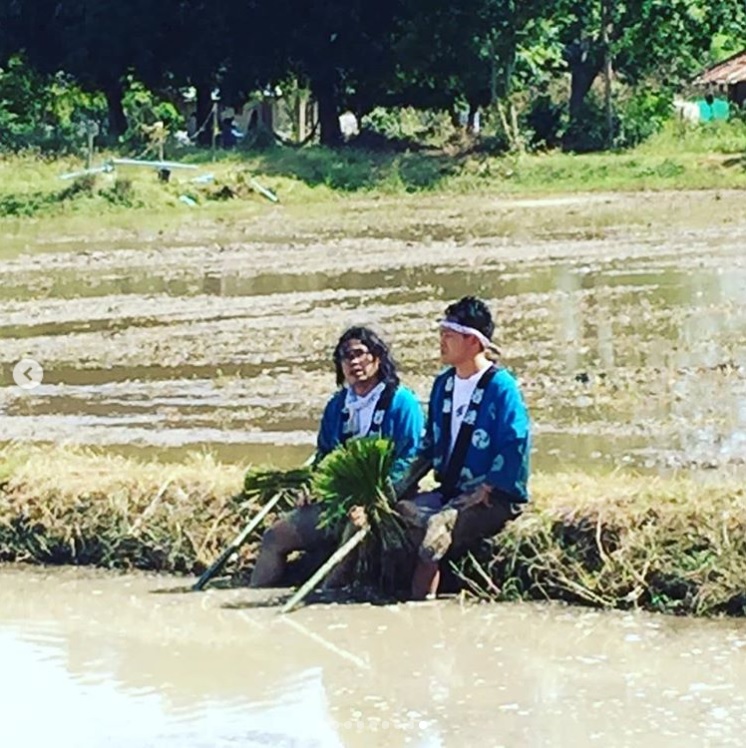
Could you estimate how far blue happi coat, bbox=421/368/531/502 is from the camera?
7.48 meters

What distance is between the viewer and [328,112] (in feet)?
156

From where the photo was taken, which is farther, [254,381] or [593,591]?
[254,381]

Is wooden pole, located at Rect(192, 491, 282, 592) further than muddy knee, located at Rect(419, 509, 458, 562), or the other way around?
wooden pole, located at Rect(192, 491, 282, 592)

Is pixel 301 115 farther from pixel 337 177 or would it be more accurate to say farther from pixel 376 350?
pixel 376 350

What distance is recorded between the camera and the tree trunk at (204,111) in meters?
48.7

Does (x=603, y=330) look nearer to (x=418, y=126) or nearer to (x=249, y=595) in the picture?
(x=249, y=595)

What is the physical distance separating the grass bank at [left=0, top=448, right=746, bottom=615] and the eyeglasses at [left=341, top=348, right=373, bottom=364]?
917 millimetres

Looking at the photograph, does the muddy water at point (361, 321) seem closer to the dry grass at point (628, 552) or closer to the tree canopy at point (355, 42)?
the dry grass at point (628, 552)

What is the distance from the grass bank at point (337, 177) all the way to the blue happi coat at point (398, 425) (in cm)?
2347

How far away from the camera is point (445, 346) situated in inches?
300

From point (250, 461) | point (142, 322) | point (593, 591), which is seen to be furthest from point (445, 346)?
point (142, 322)

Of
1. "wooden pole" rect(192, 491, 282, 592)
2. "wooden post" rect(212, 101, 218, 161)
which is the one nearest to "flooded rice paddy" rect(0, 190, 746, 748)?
"wooden pole" rect(192, 491, 282, 592)

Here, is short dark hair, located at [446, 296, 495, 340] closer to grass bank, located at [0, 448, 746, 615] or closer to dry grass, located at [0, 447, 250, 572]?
grass bank, located at [0, 448, 746, 615]

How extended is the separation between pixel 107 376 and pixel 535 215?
55.0 feet
